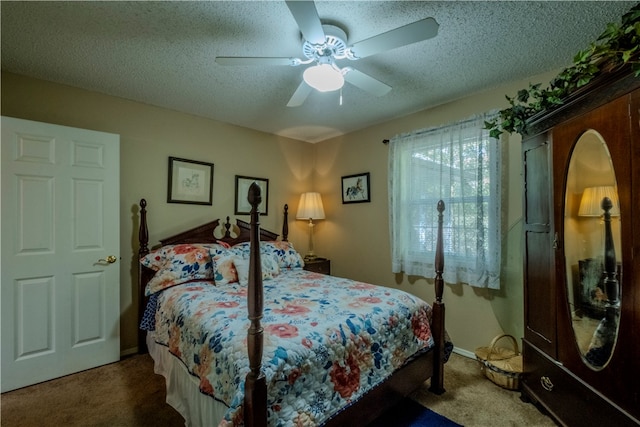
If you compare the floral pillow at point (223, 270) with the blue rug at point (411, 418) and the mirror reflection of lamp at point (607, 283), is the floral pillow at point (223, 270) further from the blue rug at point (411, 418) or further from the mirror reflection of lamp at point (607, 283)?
the mirror reflection of lamp at point (607, 283)

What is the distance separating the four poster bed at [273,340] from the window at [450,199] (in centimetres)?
67

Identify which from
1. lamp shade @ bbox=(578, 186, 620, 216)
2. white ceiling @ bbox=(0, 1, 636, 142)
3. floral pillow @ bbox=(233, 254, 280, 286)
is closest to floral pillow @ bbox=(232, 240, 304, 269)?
floral pillow @ bbox=(233, 254, 280, 286)

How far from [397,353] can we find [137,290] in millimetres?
2441

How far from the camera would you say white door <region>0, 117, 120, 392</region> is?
6.91ft

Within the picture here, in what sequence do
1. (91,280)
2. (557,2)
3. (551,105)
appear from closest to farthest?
1. (557,2)
2. (551,105)
3. (91,280)

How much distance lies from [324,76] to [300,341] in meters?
1.49

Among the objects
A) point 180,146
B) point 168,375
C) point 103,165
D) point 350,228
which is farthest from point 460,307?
point 103,165

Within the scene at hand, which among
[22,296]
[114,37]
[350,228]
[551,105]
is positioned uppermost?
[114,37]

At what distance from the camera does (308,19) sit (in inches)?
54.4

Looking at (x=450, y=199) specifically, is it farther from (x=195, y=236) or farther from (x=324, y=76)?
(x=195, y=236)

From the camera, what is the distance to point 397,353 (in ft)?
5.85

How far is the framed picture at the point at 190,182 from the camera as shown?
302 centimetres

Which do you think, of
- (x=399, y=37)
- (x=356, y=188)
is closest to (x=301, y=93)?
(x=399, y=37)

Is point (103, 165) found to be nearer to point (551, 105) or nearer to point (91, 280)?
point (91, 280)
